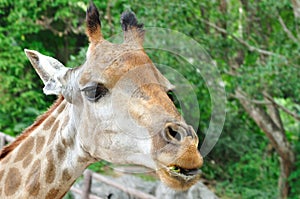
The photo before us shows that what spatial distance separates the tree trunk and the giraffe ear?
5.71 meters

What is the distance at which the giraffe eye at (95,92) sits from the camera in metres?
2.56

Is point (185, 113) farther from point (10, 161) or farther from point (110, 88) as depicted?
point (10, 161)

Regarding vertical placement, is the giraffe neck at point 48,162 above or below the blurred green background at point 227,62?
below

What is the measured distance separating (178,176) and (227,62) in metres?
5.96

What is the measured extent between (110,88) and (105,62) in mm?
129

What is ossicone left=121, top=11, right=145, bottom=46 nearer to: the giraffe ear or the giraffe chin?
the giraffe ear

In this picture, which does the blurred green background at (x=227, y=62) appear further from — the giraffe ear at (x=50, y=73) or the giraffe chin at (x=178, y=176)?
the giraffe chin at (x=178, y=176)

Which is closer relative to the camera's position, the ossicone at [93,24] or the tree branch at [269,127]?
the ossicone at [93,24]

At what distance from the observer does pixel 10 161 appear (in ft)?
9.96

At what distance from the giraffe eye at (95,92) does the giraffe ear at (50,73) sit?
19cm

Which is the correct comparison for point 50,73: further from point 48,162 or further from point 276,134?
point 276,134

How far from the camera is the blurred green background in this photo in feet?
23.4

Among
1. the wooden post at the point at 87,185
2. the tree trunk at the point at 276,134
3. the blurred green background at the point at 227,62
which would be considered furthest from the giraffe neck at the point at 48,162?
the tree trunk at the point at 276,134

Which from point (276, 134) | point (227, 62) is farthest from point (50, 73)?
point (276, 134)
